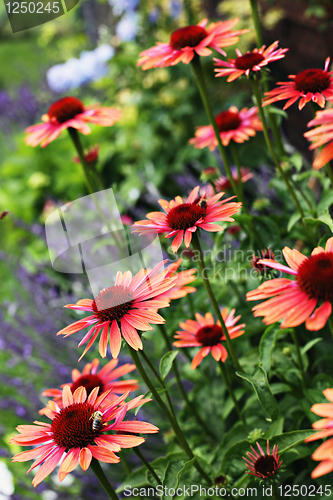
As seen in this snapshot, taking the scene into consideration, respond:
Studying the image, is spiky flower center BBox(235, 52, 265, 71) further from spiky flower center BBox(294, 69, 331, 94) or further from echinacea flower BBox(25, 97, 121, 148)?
echinacea flower BBox(25, 97, 121, 148)

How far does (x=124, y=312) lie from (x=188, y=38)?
643 millimetres

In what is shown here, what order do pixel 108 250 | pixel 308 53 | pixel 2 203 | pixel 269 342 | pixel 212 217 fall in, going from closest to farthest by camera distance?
pixel 212 217 < pixel 269 342 < pixel 108 250 < pixel 308 53 < pixel 2 203

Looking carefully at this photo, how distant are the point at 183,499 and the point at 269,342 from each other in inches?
13.7

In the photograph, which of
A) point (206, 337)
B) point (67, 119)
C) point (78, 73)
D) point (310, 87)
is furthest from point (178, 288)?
point (78, 73)

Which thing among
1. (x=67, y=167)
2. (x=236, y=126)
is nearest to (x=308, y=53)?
(x=236, y=126)

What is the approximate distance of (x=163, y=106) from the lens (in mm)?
2977

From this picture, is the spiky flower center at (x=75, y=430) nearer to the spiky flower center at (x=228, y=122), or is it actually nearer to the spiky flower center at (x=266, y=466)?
the spiky flower center at (x=266, y=466)

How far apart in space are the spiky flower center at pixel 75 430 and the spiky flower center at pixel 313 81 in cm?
71

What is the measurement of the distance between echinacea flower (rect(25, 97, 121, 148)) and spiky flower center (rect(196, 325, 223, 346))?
57 cm

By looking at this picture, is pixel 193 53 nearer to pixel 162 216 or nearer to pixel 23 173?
pixel 162 216

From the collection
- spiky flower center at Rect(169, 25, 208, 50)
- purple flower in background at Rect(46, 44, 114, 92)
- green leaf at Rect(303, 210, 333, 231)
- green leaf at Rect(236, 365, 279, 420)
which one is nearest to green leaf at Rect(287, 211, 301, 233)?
green leaf at Rect(303, 210, 333, 231)

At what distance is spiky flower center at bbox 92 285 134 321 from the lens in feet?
2.30

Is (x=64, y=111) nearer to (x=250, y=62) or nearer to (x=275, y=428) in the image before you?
(x=250, y=62)

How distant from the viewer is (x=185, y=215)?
76cm
